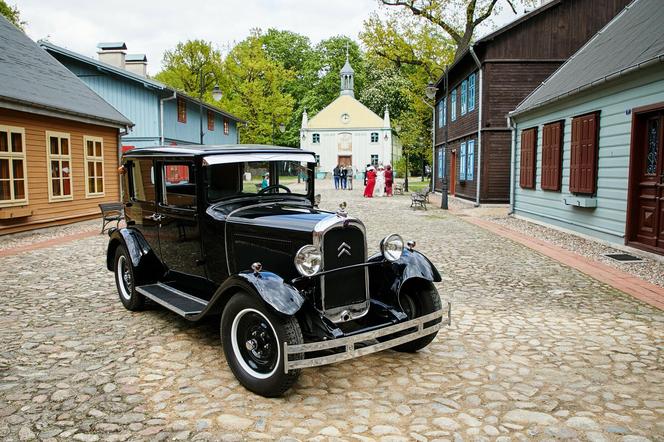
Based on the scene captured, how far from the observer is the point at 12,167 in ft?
42.4

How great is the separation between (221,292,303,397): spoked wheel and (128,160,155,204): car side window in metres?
2.40

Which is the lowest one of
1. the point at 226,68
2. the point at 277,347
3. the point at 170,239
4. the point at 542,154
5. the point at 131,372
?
the point at 131,372

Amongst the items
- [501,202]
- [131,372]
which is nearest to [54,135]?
[131,372]

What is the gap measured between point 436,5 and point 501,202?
13.2 meters

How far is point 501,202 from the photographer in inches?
794

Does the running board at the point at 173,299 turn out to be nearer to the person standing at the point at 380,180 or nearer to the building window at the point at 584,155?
the building window at the point at 584,155

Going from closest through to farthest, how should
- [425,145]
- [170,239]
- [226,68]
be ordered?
[170,239] < [425,145] < [226,68]

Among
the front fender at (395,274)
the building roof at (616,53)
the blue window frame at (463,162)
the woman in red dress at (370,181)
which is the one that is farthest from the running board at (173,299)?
the woman in red dress at (370,181)

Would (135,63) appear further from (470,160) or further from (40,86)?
(470,160)

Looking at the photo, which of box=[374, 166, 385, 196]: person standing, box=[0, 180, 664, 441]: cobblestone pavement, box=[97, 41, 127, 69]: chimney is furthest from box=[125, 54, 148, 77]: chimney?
box=[0, 180, 664, 441]: cobblestone pavement

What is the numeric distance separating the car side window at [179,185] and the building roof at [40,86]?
28.3 ft

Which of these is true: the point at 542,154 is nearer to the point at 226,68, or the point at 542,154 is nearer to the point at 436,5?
the point at 436,5

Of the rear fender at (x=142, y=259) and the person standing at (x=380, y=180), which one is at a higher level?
the person standing at (x=380, y=180)

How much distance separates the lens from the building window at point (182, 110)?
27438 mm
